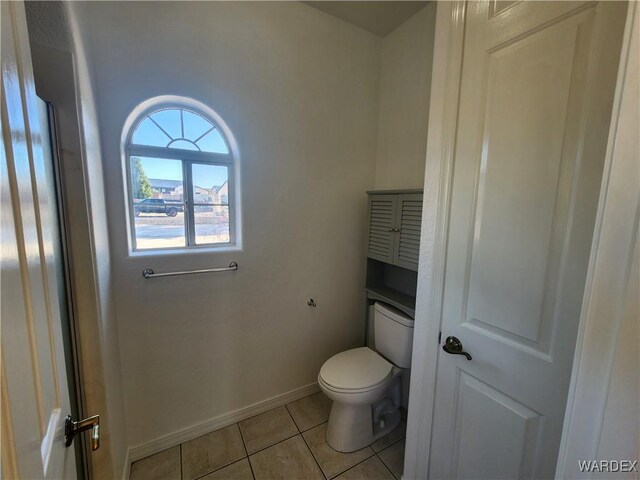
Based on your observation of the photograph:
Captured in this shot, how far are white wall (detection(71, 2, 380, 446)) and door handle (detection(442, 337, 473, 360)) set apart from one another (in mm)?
1035

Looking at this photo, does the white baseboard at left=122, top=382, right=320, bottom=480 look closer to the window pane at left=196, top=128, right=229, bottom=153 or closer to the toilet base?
the toilet base

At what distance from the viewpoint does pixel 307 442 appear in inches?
66.5

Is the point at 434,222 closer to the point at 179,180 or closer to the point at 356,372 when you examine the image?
the point at 356,372

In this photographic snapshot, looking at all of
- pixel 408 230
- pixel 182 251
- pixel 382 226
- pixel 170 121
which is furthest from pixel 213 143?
pixel 408 230

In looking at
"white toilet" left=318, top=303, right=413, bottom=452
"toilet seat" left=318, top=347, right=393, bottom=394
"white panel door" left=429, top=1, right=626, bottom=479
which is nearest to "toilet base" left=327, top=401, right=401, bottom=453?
"white toilet" left=318, top=303, right=413, bottom=452

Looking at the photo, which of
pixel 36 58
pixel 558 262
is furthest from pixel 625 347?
pixel 36 58

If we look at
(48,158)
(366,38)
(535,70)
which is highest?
(366,38)

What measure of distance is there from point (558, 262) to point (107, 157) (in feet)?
6.23

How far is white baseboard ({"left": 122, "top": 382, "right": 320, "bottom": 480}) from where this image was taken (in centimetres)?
155

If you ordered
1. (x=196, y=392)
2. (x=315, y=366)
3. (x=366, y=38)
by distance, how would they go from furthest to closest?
(x=315, y=366), (x=366, y=38), (x=196, y=392)

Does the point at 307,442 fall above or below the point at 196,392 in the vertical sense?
below

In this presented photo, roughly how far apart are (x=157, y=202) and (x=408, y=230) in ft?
4.89

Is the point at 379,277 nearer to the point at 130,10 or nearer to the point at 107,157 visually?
the point at 107,157

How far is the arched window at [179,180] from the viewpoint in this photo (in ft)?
4.94
